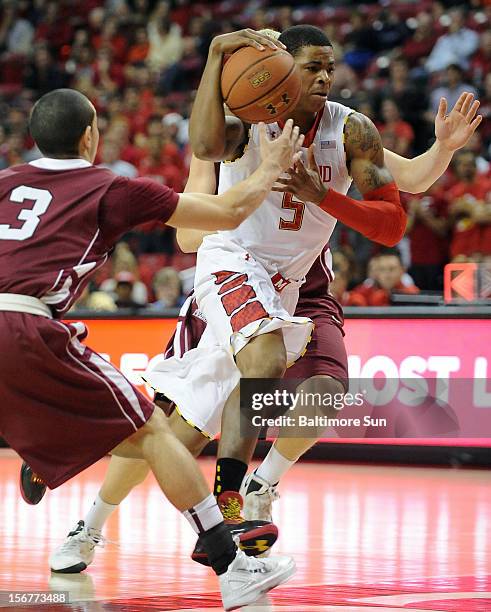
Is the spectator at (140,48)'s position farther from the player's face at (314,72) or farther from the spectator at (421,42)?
the player's face at (314,72)

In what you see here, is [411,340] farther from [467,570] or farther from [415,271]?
[467,570]

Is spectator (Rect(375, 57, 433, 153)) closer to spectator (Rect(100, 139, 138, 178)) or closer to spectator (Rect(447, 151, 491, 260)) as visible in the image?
spectator (Rect(447, 151, 491, 260))

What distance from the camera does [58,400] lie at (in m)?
4.09

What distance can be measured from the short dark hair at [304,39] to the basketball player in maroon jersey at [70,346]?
135cm

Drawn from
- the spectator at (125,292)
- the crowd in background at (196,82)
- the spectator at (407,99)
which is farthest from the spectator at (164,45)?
the spectator at (125,292)

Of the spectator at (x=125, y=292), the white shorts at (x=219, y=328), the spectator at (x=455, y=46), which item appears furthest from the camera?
the spectator at (x=455, y=46)

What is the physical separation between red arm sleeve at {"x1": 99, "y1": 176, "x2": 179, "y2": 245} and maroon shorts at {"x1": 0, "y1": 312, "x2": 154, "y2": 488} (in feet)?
1.27

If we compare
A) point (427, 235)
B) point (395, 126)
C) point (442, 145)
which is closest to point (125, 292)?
point (427, 235)

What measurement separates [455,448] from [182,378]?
14.7 feet

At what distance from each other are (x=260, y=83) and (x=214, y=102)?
23 cm

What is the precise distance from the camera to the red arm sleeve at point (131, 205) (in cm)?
414

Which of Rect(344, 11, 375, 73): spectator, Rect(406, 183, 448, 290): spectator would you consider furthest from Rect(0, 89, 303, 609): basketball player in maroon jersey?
Rect(344, 11, 375, 73): spectator

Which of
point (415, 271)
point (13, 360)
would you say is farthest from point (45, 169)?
point (415, 271)

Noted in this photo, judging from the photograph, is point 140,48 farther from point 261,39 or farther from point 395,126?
point 261,39
